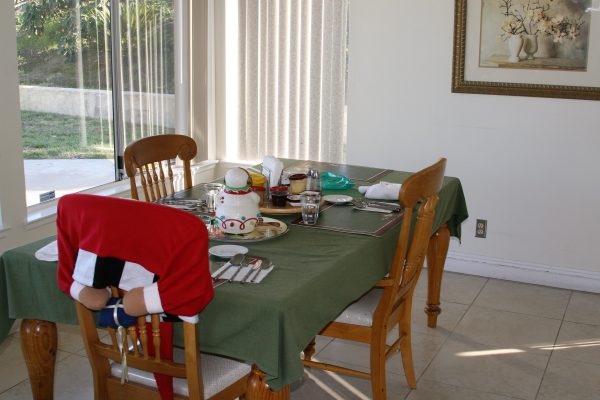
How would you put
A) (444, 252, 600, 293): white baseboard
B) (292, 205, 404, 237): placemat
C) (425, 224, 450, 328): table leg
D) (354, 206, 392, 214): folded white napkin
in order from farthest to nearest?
(444, 252, 600, 293): white baseboard < (425, 224, 450, 328): table leg < (354, 206, 392, 214): folded white napkin < (292, 205, 404, 237): placemat

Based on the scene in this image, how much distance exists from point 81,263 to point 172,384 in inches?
17.8

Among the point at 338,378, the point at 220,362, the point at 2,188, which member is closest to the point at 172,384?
the point at 220,362

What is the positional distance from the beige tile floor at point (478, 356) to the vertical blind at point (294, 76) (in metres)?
1.32

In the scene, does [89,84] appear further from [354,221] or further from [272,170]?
[354,221]

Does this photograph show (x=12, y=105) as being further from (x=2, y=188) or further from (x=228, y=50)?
(x=228, y=50)

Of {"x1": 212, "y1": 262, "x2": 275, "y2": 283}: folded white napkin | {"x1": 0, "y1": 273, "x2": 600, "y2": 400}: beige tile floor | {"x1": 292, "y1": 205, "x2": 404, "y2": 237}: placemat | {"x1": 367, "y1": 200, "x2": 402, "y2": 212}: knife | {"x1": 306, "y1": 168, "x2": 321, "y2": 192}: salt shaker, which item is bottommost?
{"x1": 0, "y1": 273, "x2": 600, "y2": 400}: beige tile floor

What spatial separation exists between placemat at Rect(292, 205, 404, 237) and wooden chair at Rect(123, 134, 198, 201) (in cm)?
73

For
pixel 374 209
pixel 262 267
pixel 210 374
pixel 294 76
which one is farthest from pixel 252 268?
pixel 294 76

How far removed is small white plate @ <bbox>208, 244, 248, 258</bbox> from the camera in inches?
92.7

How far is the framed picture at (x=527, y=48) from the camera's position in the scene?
3926 millimetres

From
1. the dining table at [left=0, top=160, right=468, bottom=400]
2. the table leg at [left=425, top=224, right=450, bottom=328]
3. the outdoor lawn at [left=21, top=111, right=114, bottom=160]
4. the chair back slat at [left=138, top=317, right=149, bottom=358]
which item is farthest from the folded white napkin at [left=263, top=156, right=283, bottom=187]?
the outdoor lawn at [left=21, top=111, right=114, bottom=160]

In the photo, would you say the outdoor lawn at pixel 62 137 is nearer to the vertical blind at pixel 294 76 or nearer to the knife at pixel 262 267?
the vertical blind at pixel 294 76

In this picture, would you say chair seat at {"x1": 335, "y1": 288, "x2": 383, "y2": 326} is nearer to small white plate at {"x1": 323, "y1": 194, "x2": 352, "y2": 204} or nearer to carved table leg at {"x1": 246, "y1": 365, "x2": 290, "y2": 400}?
small white plate at {"x1": 323, "y1": 194, "x2": 352, "y2": 204}

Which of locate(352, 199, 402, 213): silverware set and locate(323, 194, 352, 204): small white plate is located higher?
locate(323, 194, 352, 204): small white plate
